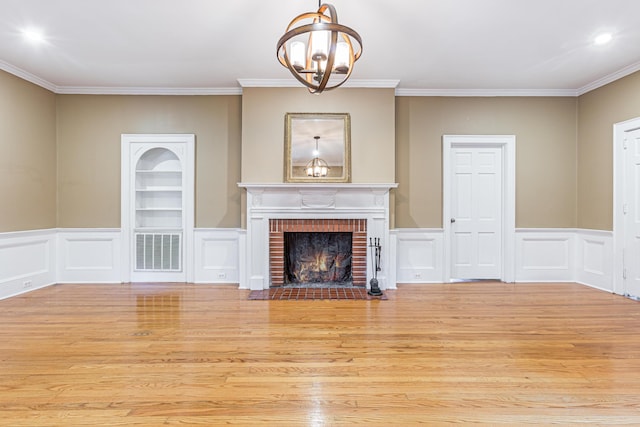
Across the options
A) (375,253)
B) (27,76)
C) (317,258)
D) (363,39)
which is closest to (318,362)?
(375,253)

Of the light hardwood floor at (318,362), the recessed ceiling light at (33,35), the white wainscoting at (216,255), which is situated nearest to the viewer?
the light hardwood floor at (318,362)

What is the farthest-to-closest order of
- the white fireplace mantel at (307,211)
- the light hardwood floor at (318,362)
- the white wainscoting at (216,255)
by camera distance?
1. the white wainscoting at (216,255)
2. the white fireplace mantel at (307,211)
3. the light hardwood floor at (318,362)

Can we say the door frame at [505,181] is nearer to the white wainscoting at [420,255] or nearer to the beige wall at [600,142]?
the white wainscoting at [420,255]

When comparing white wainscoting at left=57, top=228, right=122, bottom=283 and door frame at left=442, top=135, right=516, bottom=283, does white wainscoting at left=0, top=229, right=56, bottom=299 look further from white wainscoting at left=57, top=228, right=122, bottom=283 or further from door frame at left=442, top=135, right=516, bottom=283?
door frame at left=442, top=135, right=516, bottom=283

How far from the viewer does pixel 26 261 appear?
13.9 feet

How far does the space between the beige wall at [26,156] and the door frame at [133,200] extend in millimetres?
870

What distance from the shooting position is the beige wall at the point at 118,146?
4.72 metres

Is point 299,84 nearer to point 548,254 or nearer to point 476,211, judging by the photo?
point 476,211

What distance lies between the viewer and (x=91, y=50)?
3.63m

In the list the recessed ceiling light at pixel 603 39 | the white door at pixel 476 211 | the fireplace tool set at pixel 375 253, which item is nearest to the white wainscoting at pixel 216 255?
the fireplace tool set at pixel 375 253

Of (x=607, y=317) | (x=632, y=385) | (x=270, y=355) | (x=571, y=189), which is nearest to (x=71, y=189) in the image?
(x=270, y=355)

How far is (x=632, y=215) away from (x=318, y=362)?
4.06 meters

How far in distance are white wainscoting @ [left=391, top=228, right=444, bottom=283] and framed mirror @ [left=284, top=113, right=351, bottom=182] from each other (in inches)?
47.9

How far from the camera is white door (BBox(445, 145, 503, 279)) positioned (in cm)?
484
